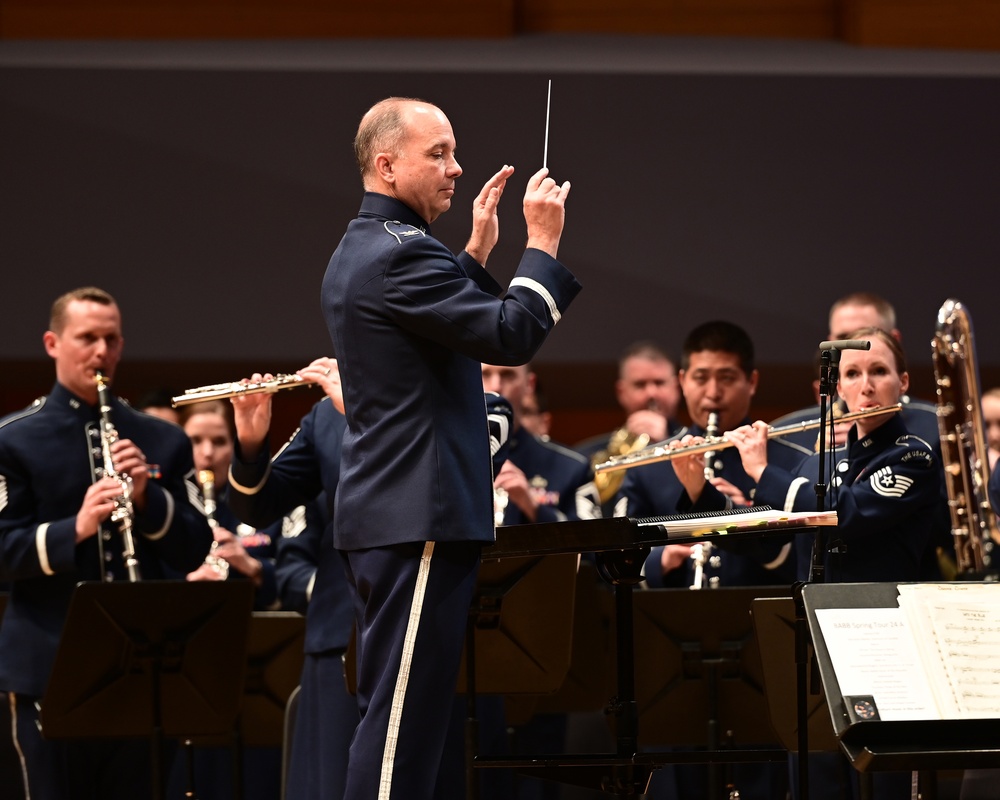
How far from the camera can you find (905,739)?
2.63 m

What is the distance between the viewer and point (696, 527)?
9.22ft

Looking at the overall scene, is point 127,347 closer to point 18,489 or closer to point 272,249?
point 272,249

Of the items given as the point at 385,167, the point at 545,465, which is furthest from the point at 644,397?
the point at 385,167

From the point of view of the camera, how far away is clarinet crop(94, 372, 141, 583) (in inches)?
167

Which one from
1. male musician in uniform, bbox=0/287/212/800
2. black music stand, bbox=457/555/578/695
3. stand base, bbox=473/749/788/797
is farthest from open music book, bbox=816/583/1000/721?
male musician in uniform, bbox=0/287/212/800

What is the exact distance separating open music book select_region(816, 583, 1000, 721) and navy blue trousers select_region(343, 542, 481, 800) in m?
0.73

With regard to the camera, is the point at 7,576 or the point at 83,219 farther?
the point at 83,219

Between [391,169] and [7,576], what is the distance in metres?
1.88

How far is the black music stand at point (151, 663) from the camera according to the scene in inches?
152

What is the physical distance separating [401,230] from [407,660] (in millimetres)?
895

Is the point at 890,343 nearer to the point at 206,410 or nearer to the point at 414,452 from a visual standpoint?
the point at 414,452

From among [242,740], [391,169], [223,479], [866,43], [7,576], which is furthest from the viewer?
[866,43]

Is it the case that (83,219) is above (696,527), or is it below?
above

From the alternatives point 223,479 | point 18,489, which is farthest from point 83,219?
point 18,489
